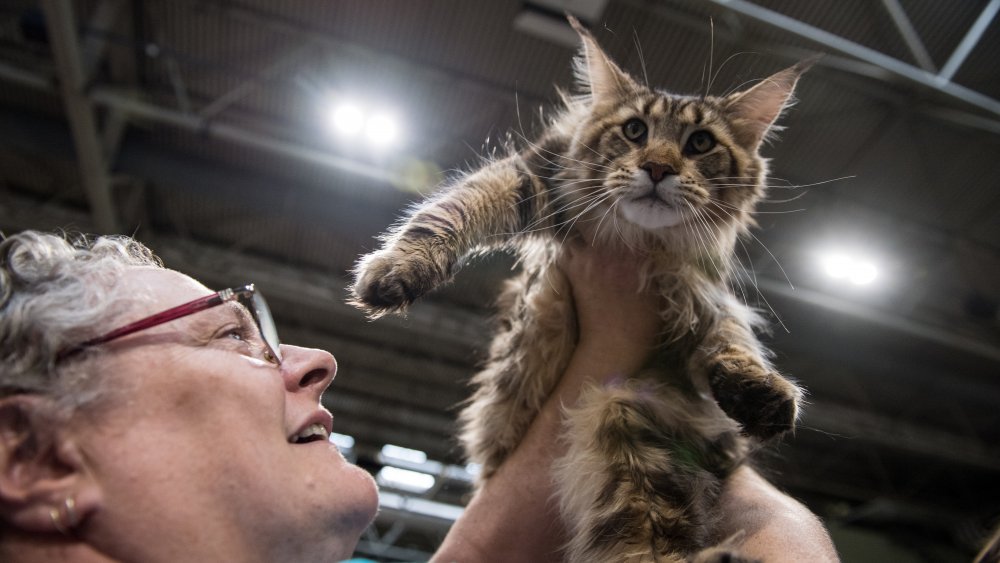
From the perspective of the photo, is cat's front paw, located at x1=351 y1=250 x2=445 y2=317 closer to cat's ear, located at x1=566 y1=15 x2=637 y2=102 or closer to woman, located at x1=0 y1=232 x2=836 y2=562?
woman, located at x1=0 y1=232 x2=836 y2=562

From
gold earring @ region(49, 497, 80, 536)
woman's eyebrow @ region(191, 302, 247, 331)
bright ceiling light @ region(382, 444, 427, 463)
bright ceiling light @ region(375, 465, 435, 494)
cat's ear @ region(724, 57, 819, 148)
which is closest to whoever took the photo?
gold earring @ region(49, 497, 80, 536)

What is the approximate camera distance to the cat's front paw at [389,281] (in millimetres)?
1354

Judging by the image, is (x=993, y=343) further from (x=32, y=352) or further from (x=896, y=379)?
(x=32, y=352)

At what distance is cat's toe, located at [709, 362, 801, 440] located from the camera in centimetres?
141

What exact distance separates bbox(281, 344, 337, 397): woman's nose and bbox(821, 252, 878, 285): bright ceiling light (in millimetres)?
4820

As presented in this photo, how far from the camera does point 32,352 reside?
110 cm

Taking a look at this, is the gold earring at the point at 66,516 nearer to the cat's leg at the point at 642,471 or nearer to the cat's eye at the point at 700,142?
the cat's leg at the point at 642,471

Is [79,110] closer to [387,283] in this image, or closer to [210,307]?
[210,307]

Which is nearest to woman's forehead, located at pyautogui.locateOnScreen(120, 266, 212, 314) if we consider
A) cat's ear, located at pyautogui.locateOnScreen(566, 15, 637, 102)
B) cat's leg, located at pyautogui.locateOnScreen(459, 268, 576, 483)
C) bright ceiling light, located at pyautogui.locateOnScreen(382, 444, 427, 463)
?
cat's leg, located at pyautogui.locateOnScreen(459, 268, 576, 483)

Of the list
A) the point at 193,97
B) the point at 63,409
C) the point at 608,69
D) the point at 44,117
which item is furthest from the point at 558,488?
the point at 44,117

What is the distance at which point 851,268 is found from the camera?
5309 millimetres

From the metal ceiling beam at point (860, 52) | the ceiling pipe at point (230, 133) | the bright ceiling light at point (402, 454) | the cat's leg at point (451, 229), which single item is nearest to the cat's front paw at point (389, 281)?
the cat's leg at point (451, 229)

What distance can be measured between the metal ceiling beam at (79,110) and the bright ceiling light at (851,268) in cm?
582

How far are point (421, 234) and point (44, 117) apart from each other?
208 inches
